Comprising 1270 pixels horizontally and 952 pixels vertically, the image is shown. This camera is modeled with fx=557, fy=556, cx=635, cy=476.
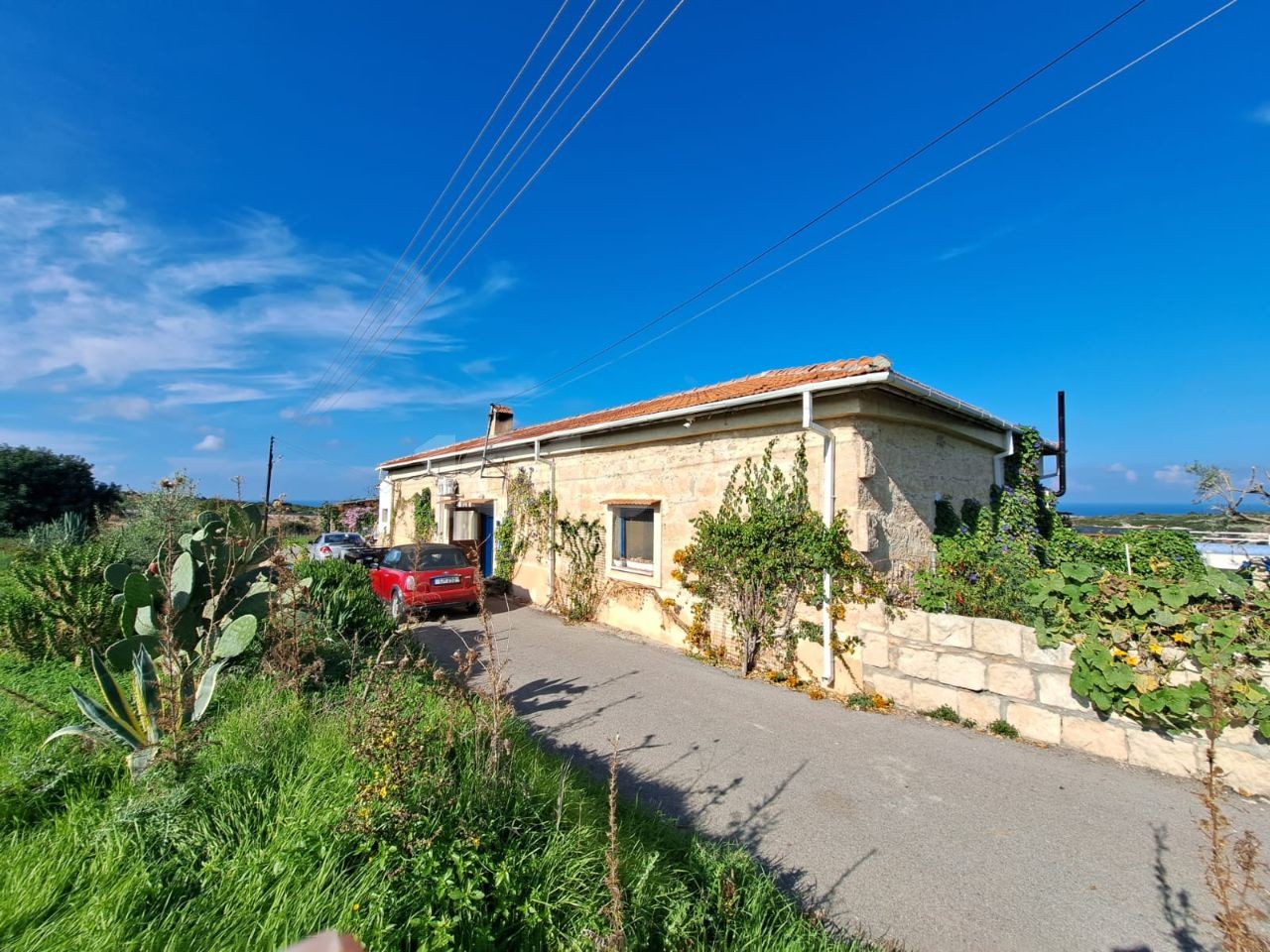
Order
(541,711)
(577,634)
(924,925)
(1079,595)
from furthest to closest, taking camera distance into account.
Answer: (577,634)
(541,711)
(1079,595)
(924,925)

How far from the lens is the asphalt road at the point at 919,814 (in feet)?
10.2

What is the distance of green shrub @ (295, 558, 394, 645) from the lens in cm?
718

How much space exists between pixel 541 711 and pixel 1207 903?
5201mm

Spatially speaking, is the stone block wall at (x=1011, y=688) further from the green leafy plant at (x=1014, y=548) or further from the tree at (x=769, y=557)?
the tree at (x=769, y=557)

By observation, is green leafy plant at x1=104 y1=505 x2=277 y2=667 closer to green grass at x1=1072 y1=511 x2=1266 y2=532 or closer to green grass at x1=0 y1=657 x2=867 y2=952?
green grass at x1=0 y1=657 x2=867 y2=952

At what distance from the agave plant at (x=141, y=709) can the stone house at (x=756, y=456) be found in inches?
244

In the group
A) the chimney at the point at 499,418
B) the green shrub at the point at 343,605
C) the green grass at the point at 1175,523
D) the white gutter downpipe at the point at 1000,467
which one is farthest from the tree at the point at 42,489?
the green grass at the point at 1175,523

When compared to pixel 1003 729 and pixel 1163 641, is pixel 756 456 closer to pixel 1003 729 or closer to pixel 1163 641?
pixel 1003 729

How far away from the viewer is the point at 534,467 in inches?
506

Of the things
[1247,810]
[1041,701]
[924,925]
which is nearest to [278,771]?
[924,925]

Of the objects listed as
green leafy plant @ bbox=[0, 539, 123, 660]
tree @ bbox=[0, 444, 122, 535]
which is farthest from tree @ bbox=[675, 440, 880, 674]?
tree @ bbox=[0, 444, 122, 535]

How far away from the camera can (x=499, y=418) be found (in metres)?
19.0

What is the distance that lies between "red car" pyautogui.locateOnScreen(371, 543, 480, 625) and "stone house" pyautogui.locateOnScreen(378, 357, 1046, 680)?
1778mm

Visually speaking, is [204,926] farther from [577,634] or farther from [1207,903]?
[577,634]
